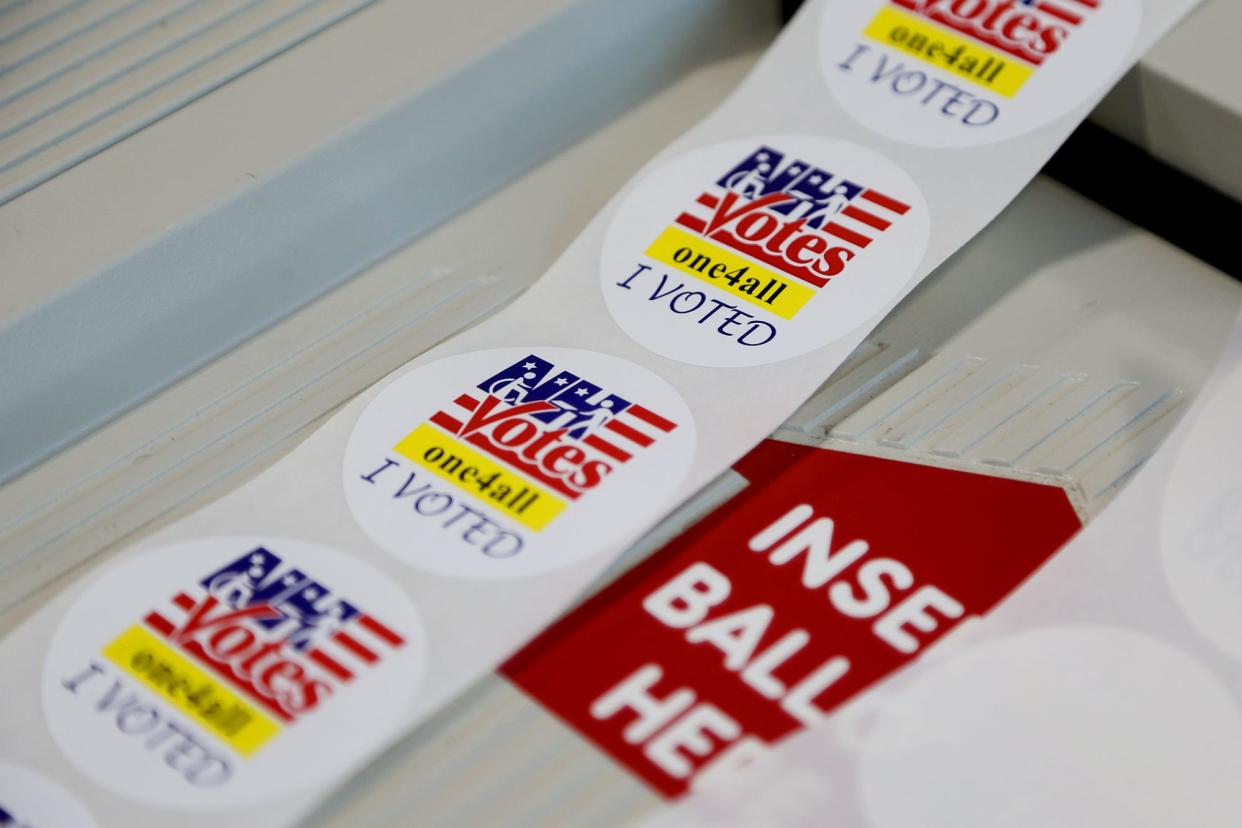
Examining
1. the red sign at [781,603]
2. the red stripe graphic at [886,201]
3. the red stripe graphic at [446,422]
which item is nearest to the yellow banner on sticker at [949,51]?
the red stripe graphic at [886,201]

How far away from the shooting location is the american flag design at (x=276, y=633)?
708mm

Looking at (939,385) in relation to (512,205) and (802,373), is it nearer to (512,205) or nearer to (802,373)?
(802,373)

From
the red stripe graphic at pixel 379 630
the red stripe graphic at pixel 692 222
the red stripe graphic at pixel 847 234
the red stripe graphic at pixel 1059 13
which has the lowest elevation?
the red stripe graphic at pixel 379 630

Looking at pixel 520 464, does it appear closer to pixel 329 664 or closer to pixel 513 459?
pixel 513 459

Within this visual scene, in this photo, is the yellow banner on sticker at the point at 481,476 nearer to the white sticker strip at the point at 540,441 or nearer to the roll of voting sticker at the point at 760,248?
the white sticker strip at the point at 540,441

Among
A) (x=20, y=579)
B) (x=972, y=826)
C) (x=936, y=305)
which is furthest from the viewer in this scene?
(x=936, y=305)

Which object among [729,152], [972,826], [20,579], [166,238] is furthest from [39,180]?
[972,826]

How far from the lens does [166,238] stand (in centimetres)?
84

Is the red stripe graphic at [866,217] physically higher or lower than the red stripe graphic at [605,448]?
higher

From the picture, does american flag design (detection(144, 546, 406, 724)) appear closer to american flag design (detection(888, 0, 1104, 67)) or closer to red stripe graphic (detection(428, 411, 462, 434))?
red stripe graphic (detection(428, 411, 462, 434))

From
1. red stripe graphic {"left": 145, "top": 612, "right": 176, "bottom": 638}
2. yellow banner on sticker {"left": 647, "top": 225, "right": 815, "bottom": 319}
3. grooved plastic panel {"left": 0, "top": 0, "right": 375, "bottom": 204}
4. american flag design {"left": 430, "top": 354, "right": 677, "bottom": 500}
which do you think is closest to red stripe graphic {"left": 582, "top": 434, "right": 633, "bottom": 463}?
american flag design {"left": 430, "top": 354, "right": 677, "bottom": 500}

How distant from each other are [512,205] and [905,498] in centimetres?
33

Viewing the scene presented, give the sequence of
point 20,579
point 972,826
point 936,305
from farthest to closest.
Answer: point 936,305, point 20,579, point 972,826

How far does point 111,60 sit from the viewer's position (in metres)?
0.92
